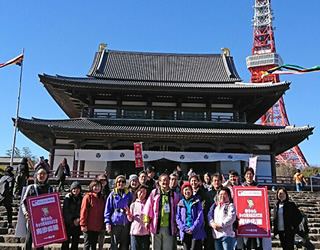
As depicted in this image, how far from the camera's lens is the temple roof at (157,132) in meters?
16.2

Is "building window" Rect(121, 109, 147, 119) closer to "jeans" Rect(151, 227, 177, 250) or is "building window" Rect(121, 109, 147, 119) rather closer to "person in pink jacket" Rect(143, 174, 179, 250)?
"person in pink jacket" Rect(143, 174, 179, 250)

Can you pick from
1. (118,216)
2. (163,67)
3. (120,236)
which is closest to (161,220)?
(118,216)

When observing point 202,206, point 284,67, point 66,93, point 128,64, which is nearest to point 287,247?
point 202,206

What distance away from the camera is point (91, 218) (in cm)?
530

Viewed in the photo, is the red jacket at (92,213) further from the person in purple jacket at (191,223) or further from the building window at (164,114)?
the building window at (164,114)

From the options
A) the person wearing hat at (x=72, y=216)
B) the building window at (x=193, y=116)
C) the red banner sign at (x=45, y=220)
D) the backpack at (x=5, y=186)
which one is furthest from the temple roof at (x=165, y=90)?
the red banner sign at (x=45, y=220)

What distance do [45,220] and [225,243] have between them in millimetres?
3444

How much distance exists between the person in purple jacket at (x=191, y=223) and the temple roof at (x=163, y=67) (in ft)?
57.2

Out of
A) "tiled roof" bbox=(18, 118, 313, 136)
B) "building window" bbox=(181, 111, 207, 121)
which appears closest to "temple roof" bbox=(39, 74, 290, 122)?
"building window" bbox=(181, 111, 207, 121)

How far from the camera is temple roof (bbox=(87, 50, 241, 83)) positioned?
72.2 feet

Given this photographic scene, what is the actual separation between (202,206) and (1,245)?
541cm

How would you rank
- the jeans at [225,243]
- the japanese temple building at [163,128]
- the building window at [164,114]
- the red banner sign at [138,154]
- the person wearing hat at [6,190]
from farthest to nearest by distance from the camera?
1. the building window at [164,114]
2. the japanese temple building at [163,128]
3. the red banner sign at [138,154]
4. the person wearing hat at [6,190]
5. the jeans at [225,243]

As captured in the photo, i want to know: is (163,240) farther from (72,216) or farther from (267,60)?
(267,60)

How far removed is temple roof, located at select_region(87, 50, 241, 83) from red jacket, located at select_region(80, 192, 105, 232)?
16.8 m
